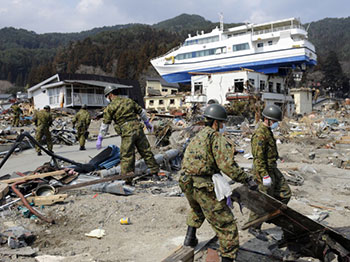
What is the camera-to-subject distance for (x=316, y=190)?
22.9ft

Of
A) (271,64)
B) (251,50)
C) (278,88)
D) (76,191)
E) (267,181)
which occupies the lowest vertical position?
(76,191)

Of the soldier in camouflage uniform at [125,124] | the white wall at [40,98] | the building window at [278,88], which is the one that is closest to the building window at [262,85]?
the building window at [278,88]

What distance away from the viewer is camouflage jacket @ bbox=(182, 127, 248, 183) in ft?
9.89

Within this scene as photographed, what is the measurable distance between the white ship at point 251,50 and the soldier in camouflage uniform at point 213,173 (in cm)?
3488

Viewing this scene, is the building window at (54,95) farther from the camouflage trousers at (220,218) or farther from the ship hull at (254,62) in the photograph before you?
the camouflage trousers at (220,218)

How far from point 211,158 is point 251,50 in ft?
123

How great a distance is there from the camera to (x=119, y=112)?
20.4 feet

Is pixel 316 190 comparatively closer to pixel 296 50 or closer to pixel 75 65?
pixel 296 50

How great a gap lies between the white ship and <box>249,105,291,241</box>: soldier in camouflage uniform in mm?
33556

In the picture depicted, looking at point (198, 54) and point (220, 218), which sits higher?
point (198, 54)

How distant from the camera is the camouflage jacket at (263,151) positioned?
4207 millimetres

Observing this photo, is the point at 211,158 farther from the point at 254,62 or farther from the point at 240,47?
the point at 240,47

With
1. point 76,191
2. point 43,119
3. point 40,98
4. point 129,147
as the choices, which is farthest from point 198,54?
point 76,191

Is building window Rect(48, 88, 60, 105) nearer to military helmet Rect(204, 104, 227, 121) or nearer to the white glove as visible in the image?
the white glove
